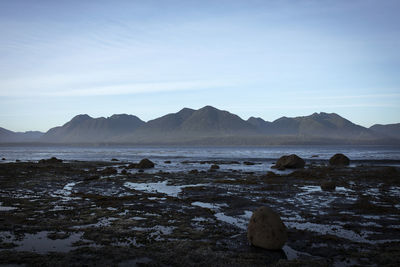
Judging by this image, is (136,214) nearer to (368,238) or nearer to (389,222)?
(368,238)

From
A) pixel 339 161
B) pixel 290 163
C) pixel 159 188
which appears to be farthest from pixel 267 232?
pixel 339 161

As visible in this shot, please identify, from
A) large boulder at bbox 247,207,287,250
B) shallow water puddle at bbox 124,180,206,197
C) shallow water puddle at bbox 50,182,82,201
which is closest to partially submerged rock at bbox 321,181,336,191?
shallow water puddle at bbox 124,180,206,197

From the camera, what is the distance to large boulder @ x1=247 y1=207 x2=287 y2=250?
13.7 metres

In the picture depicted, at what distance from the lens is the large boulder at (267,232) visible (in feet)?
44.8

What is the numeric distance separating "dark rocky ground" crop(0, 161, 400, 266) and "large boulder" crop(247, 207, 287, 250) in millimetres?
404

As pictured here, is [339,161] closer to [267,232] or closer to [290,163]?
[290,163]

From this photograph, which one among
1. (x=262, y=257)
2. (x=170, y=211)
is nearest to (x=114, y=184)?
(x=170, y=211)

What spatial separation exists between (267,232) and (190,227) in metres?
4.63

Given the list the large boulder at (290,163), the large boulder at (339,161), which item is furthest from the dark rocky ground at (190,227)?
the large boulder at (339,161)

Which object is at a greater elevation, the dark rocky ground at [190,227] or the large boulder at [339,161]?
the large boulder at [339,161]

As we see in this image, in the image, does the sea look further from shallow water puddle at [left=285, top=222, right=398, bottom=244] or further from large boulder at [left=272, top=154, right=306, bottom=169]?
shallow water puddle at [left=285, top=222, right=398, bottom=244]

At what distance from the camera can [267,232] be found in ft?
45.2

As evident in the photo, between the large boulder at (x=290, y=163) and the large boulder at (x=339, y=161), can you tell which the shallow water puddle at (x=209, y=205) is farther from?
the large boulder at (x=339, y=161)

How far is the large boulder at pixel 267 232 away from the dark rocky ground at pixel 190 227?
0.40 meters
